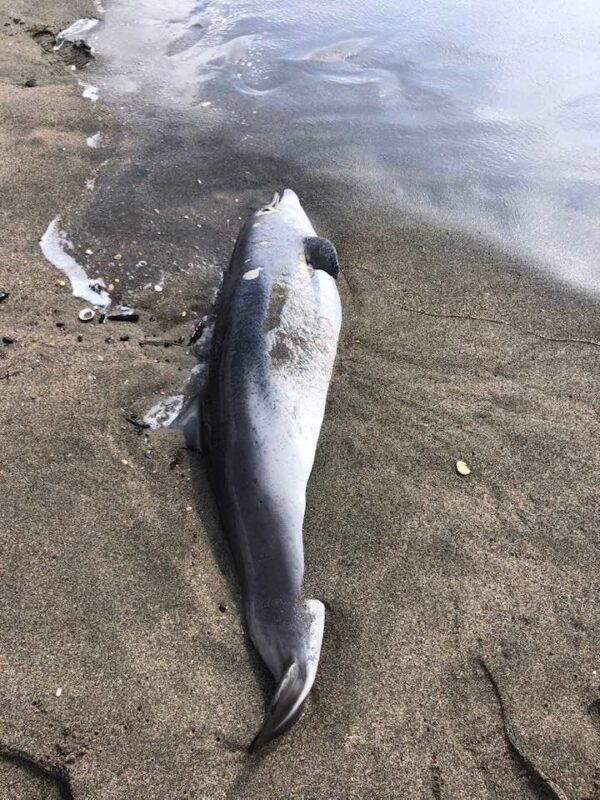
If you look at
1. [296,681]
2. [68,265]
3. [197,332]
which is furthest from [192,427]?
[68,265]

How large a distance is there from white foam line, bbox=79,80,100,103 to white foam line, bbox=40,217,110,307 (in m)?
2.67

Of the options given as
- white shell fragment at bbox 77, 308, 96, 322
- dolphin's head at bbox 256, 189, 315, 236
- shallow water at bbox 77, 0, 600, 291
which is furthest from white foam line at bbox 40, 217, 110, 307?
dolphin's head at bbox 256, 189, 315, 236

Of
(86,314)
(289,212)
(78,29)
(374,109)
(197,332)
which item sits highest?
(78,29)

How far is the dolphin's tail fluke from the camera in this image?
9.51 feet

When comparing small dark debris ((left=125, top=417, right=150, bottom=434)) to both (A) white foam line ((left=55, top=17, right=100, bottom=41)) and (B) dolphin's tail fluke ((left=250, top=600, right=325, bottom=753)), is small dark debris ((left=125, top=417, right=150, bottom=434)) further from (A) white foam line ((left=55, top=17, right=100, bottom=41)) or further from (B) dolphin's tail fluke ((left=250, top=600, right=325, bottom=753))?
(A) white foam line ((left=55, top=17, right=100, bottom=41))

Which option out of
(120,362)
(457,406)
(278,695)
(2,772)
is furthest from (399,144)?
(2,772)

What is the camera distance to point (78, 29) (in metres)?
8.70

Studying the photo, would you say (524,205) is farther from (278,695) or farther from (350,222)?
(278,695)

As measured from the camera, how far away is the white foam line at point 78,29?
847 centimetres

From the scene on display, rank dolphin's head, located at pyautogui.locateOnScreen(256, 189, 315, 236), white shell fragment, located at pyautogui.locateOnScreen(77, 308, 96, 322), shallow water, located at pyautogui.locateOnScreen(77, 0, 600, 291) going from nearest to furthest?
white shell fragment, located at pyautogui.locateOnScreen(77, 308, 96, 322), dolphin's head, located at pyautogui.locateOnScreen(256, 189, 315, 236), shallow water, located at pyautogui.locateOnScreen(77, 0, 600, 291)

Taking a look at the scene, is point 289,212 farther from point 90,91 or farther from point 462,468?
point 90,91

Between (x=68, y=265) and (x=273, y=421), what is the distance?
9.07 feet

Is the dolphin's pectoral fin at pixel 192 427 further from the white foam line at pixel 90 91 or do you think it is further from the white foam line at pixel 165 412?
the white foam line at pixel 90 91

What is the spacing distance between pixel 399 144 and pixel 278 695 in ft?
20.6
